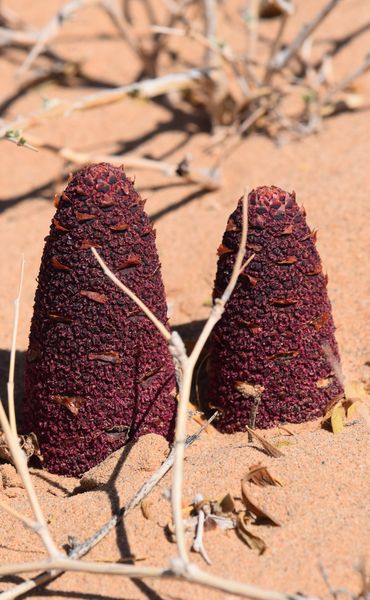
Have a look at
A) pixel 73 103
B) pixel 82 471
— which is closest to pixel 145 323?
pixel 82 471

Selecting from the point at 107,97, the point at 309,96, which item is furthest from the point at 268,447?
the point at 309,96

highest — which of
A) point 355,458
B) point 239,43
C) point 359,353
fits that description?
point 239,43

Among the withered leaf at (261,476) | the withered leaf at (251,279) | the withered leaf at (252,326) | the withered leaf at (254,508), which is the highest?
the withered leaf at (251,279)

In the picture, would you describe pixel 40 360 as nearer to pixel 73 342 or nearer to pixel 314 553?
pixel 73 342

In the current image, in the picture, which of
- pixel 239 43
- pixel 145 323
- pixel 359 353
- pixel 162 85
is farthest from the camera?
pixel 239 43

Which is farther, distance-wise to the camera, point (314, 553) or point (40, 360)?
point (40, 360)

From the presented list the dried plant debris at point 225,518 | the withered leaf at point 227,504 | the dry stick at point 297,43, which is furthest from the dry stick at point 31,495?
the dry stick at point 297,43

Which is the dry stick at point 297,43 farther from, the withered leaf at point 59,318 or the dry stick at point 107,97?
the withered leaf at point 59,318

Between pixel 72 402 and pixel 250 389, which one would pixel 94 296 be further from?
pixel 250 389
